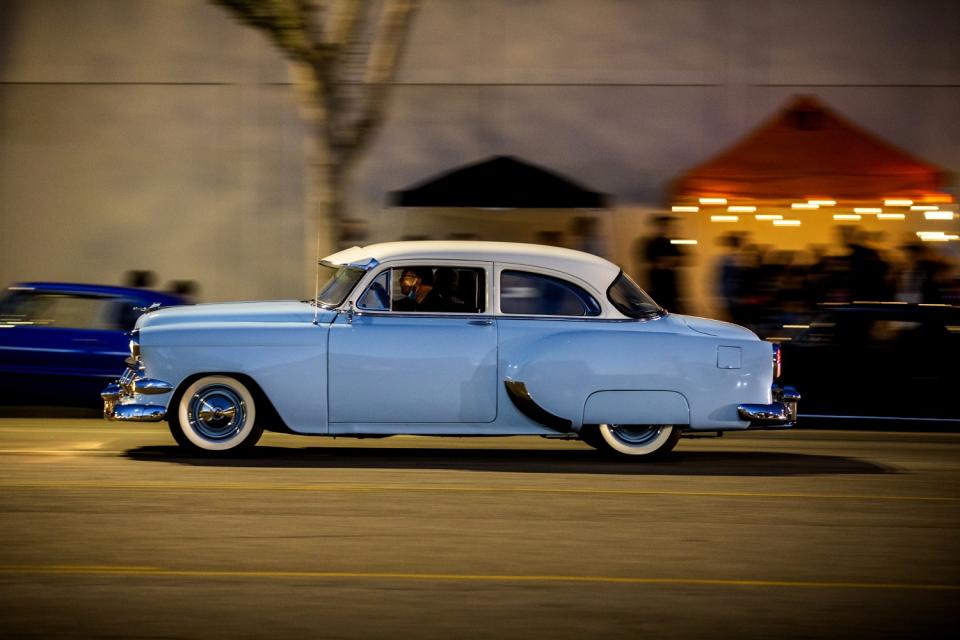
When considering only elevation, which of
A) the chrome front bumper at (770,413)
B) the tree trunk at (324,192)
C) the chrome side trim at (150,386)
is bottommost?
the chrome front bumper at (770,413)

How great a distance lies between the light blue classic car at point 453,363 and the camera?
9.81 metres

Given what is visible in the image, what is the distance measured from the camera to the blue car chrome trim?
9.80 meters

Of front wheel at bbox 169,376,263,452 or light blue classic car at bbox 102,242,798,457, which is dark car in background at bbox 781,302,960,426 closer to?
light blue classic car at bbox 102,242,798,457

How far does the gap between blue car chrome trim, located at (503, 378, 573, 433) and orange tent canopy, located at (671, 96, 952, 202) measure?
8455mm

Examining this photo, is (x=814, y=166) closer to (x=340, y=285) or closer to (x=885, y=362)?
(x=885, y=362)

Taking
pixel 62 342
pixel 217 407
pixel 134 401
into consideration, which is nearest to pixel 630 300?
pixel 217 407

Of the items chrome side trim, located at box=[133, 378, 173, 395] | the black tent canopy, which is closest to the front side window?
chrome side trim, located at box=[133, 378, 173, 395]

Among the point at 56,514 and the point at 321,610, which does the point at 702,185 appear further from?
the point at 321,610

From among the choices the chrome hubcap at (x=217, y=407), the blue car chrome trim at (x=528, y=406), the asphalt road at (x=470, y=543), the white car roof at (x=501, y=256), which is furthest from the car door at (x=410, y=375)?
the chrome hubcap at (x=217, y=407)

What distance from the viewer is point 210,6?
2094 cm

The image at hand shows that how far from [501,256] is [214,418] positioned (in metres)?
2.36

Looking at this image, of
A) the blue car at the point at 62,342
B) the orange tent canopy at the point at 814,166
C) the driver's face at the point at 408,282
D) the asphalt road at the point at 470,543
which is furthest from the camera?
the orange tent canopy at the point at 814,166

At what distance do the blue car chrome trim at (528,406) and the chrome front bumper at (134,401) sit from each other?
2400 millimetres

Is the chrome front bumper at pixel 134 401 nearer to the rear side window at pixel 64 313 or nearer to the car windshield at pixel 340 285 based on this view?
the car windshield at pixel 340 285
